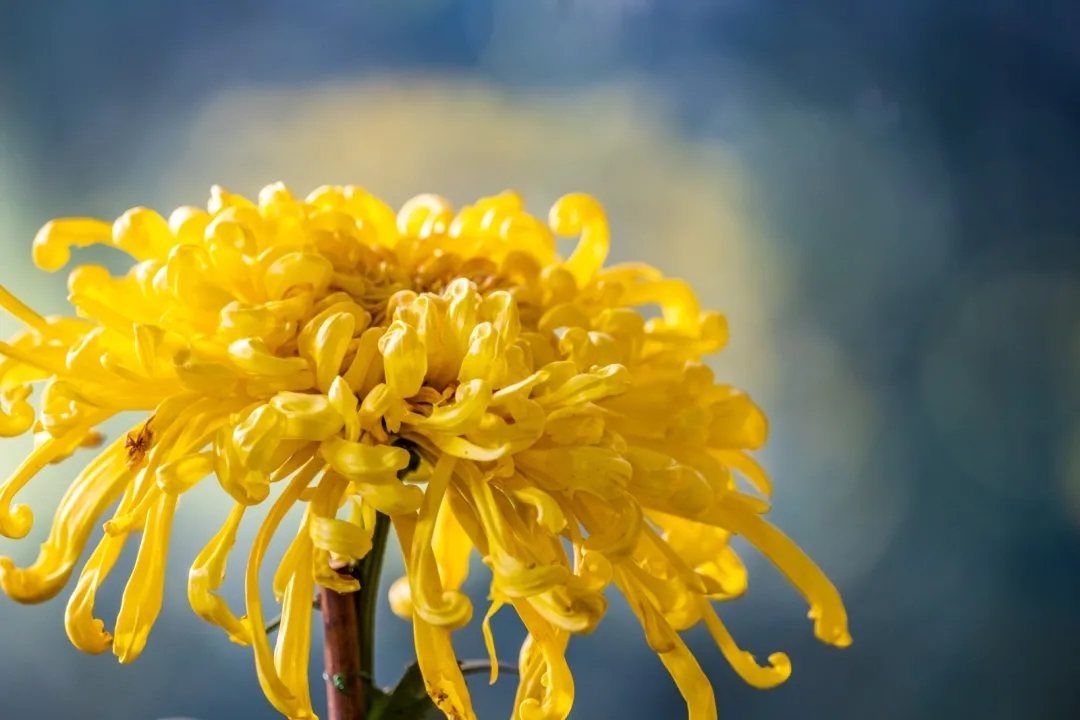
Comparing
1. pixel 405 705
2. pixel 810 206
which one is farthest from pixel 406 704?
pixel 810 206

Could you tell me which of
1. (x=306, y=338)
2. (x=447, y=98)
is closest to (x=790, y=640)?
(x=447, y=98)

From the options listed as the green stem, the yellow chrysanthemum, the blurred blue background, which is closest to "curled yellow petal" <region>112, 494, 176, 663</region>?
the yellow chrysanthemum

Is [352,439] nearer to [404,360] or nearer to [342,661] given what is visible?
[404,360]

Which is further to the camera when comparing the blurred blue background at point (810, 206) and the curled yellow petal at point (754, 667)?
the blurred blue background at point (810, 206)

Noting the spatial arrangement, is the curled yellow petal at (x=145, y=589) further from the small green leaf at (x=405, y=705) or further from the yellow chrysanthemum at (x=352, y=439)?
the small green leaf at (x=405, y=705)

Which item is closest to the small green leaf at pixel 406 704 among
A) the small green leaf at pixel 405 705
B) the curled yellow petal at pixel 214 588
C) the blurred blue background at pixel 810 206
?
the small green leaf at pixel 405 705

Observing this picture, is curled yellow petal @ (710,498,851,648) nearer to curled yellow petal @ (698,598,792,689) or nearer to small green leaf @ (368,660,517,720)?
curled yellow petal @ (698,598,792,689)
